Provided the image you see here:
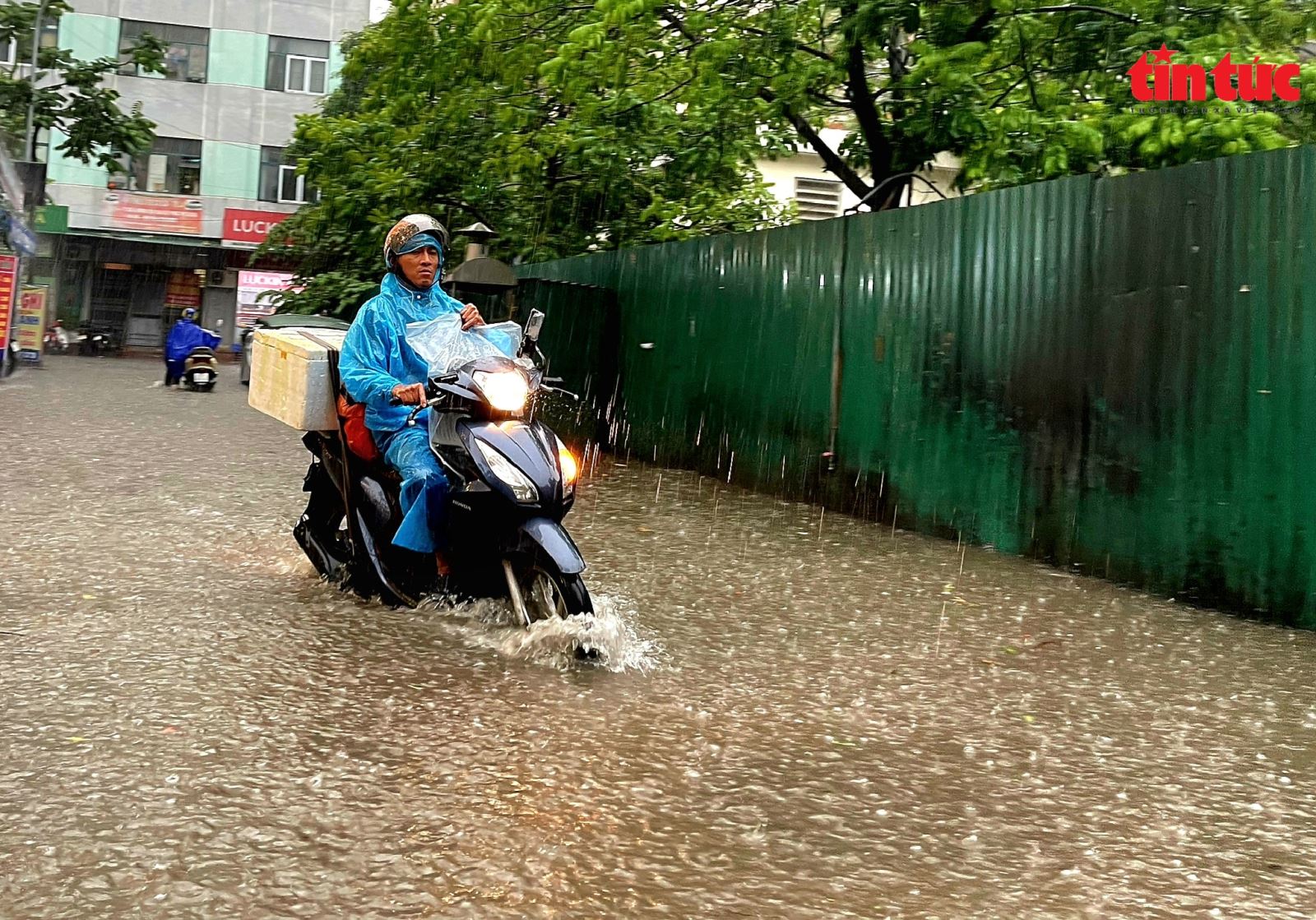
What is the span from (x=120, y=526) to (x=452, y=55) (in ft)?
30.1

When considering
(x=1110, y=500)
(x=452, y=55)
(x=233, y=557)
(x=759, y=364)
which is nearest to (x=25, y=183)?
(x=452, y=55)

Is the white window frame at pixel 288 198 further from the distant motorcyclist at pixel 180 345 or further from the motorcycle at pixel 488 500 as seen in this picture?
the motorcycle at pixel 488 500

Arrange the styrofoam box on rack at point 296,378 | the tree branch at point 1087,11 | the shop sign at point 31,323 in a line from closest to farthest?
1. the styrofoam box on rack at point 296,378
2. the tree branch at point 1087,11
3. the shop sign at point 31,323

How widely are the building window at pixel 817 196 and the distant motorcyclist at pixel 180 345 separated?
1303 centimetres

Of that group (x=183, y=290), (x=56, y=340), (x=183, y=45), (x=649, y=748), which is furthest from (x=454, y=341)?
(x=183, y=45)

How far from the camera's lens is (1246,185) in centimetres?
700

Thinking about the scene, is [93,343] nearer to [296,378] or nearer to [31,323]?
[31,323]

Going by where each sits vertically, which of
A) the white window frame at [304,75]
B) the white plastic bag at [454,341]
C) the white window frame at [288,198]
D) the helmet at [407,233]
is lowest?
the white plastic bag at [454,341]

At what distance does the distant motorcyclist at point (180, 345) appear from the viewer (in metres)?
26.2

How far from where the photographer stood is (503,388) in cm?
558

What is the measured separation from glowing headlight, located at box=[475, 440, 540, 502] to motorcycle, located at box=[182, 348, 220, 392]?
22131 millimetres

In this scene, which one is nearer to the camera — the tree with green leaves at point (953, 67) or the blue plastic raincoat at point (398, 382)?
the blue plastic raincoat at point (398, 382)

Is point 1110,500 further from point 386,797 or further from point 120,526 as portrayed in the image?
point 120,526

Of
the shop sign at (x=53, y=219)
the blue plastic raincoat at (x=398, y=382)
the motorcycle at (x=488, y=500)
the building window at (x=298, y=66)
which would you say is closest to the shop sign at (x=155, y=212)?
the building window at (x=298, y=66)
